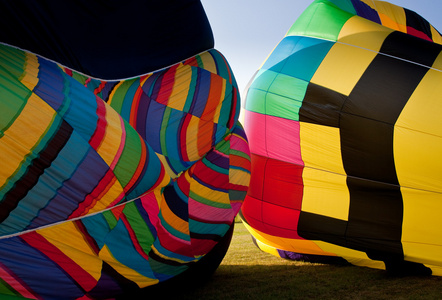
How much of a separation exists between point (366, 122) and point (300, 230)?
1302 mm

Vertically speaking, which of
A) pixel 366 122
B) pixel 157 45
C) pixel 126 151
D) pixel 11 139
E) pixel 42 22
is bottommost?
pixel 366 122

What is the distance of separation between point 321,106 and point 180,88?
1.65 meters

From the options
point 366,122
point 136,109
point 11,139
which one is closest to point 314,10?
point 366,122

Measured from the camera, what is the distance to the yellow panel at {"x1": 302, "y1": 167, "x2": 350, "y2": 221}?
4.30 m

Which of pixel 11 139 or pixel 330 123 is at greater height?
pixel 11 139

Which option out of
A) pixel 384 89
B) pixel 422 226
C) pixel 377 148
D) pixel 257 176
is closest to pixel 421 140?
pixel 377 148

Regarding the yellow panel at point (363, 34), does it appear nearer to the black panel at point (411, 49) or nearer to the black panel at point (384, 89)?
the black panel at point (411, 49)

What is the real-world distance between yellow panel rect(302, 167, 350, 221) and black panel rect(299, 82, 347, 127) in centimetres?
51

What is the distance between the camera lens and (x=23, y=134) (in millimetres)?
2188

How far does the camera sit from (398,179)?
407cm

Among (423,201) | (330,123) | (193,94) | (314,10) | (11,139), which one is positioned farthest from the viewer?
(314,10)

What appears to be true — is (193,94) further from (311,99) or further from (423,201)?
(423,201)

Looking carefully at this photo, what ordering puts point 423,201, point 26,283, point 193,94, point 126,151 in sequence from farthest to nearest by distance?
1. point 423,201
2. point 193,94
3. point 126,151
4. point 26,283

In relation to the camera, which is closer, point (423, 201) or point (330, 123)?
point (423, 201)
